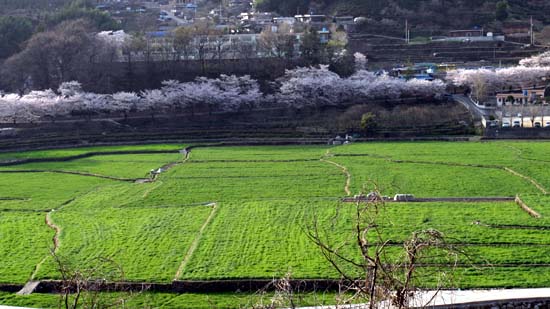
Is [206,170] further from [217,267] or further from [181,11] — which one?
[181,11]

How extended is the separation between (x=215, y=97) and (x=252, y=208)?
84.3ft

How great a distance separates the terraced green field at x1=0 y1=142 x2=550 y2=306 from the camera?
2325cm

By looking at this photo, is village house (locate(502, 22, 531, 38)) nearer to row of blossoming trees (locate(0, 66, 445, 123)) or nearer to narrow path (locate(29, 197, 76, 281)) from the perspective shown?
row of blossoming trees (locate(0, 66, 445, 123))

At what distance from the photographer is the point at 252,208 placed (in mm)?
30203

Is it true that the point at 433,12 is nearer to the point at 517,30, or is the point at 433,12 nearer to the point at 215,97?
the point at 517,30

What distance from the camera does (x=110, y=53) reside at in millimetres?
62031

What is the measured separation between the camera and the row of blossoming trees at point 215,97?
54.3 meters

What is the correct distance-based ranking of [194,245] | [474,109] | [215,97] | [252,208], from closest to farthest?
[194,245]
[252,208]
[474,109]
[215,97]

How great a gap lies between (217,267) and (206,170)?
52.0 feet

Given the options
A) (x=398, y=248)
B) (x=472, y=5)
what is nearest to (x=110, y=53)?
(x=472, y=5)

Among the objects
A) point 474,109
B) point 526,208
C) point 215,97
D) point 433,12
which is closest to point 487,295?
point 526,208

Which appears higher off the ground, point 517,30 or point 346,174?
point 517,30

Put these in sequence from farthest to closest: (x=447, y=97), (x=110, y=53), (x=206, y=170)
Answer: (x=110, y=53) → (x=447, y=97) → (x=206, y=170)

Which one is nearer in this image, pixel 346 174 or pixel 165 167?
pixel 346 174
